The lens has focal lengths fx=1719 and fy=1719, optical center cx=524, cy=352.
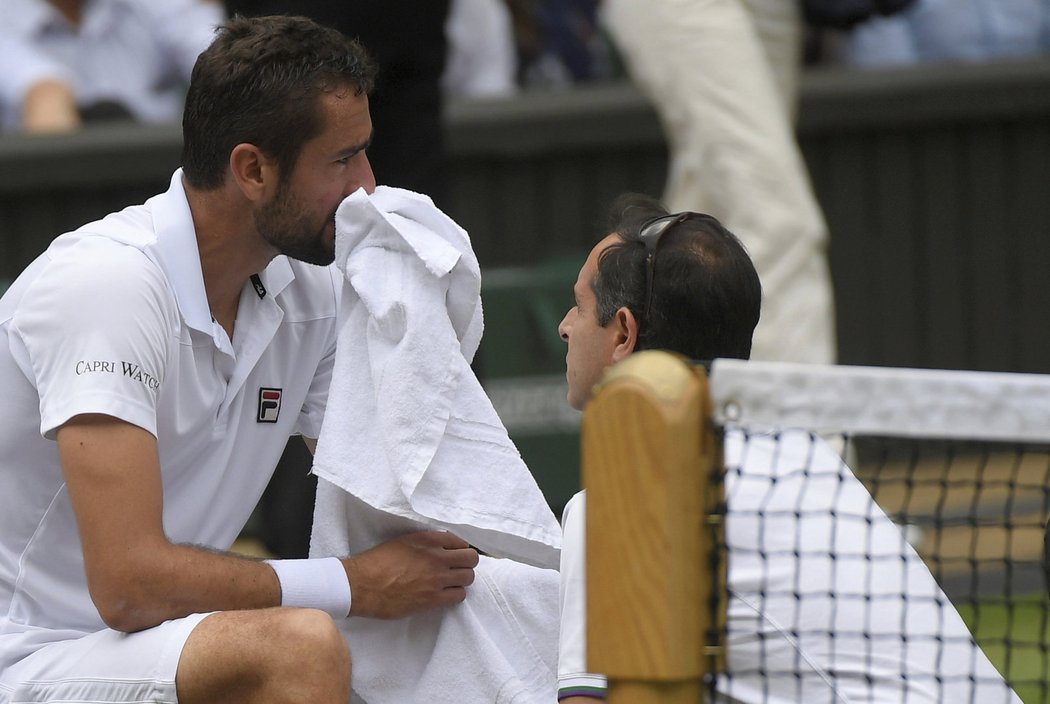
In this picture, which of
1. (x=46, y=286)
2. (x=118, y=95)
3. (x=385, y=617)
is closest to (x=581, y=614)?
(x=385, y=617)

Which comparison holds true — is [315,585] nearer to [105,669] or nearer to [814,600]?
[105,669]

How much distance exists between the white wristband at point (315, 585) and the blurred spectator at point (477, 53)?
146 inches

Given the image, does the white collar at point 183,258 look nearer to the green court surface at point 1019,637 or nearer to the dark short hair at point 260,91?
the dark short hair at point 260,91

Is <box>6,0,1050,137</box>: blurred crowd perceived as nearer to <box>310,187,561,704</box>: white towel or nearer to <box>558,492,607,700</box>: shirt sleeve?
<box>310,187,561,704</box>: white towel

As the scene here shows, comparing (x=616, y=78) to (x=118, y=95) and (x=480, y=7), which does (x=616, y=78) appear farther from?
(x=118, y=95)

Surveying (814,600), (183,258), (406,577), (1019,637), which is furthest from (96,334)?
(1019,637)

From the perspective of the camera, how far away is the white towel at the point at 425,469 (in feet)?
8.91

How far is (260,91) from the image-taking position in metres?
2.88

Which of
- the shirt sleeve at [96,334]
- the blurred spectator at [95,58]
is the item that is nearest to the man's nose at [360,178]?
the shirt sleeve at [96,334]

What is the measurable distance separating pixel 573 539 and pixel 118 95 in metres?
4.02

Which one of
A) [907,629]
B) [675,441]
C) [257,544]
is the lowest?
[257,544]

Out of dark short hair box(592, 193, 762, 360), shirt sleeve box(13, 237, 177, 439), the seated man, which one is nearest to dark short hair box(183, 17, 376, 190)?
shirt sleeve box(13, 237, 177, 439)

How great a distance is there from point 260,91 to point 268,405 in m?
0.54

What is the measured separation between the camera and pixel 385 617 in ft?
9.08
